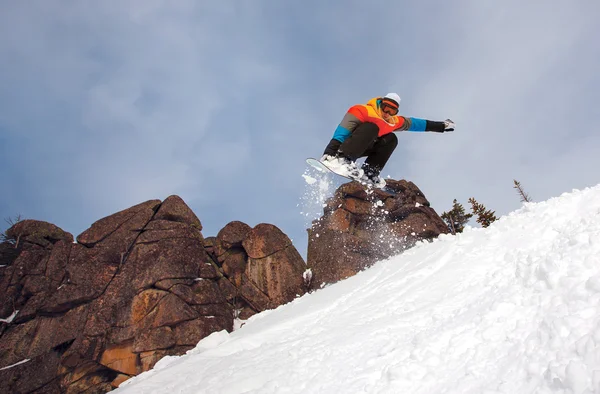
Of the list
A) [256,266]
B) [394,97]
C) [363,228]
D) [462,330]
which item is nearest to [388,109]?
[394,97]

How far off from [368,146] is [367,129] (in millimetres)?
516

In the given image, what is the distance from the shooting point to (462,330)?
137 inches

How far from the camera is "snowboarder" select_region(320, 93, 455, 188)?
8.06 meters

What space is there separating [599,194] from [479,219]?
2621 cm

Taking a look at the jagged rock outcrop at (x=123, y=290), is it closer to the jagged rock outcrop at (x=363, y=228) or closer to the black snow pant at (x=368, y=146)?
the jagged rock outcrop at (x=363, y=228)

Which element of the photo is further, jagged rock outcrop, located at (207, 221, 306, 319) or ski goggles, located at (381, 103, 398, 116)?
jagged rock outcrop, located at (207, 221, 306, 319)

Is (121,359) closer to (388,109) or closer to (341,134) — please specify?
(341,134)

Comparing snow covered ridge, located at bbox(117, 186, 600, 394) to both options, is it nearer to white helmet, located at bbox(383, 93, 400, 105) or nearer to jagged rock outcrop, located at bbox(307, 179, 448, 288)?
white helmet, located at bbox(383, 93, 400, 105)

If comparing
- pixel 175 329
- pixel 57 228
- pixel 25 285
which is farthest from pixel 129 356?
pixel 57 228

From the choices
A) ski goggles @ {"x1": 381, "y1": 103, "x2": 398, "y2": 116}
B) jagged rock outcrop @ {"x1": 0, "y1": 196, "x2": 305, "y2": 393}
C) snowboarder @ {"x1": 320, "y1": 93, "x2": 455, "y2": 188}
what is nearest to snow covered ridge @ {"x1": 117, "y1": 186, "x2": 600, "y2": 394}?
snowboarder @ {"x1": 320, "y1": 93, "x2": 455, "y2": 188}

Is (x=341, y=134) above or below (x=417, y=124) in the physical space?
Answer: above

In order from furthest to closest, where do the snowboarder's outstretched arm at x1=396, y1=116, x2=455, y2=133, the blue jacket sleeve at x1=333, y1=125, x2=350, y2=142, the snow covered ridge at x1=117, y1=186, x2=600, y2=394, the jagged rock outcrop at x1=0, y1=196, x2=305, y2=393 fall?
the jagged rock outcrop at x1=0, y1=196, x2=305, y2=393
the snowboarder's outstretched arm at x1=396, y1=116, x2=455, y2=133
the blue jacket sleeve at x1=333, y1=125, x2=350, y2=142
the snow covered ridge at x1=117, y1=186, x2=600, y2=394

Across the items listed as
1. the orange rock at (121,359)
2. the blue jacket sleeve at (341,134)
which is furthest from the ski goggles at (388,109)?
the orange rock at (121,359)

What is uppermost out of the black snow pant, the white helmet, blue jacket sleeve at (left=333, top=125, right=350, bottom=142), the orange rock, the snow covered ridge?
the white helmet
